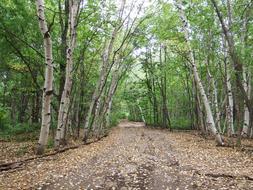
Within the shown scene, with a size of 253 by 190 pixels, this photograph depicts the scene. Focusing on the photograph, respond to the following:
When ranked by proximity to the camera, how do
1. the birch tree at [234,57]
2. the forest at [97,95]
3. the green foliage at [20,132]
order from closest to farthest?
the forest at [97,95] → the birch tree at [234,57] → the green foliage at [20,132]

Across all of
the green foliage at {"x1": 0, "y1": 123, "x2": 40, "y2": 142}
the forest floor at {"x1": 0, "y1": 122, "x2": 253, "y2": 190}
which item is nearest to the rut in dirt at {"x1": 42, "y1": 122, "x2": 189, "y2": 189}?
the forest floor at {"x1": 0, "y1": 122, "x2": 253, "y2": 190}

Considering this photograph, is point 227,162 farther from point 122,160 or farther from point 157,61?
point 157,61

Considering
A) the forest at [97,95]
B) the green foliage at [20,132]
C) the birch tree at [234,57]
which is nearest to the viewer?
the forest at [97,95]

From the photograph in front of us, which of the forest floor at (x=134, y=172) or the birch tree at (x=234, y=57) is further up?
the birch tree at (x=234, y=57)

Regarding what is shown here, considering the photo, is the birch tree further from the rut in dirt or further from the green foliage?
the green foliage

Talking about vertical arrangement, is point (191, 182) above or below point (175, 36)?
below

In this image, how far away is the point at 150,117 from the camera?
40.4m

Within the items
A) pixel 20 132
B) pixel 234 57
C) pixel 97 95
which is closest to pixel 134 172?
pixel 234 57

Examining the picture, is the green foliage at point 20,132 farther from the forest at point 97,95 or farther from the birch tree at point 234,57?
the birch tree at point 234,57

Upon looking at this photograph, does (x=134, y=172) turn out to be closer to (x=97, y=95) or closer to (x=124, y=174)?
(x=124, y=174)

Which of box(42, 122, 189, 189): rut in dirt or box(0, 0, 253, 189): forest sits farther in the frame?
box(0, 0, 253, 189): forest

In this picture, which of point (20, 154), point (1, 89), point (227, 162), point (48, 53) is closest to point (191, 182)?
point (227, 162)

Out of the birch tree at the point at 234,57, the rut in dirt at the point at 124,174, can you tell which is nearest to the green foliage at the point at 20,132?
the rut in dirt at the point at 124,174

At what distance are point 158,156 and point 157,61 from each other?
2235 cm
